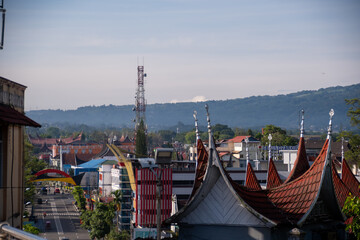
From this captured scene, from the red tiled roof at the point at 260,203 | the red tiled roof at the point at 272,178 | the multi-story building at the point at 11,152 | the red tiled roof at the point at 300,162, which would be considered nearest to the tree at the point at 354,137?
the red tiled roof at the point at 272,178

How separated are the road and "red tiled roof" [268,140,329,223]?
125ft

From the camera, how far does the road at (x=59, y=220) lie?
73562mm

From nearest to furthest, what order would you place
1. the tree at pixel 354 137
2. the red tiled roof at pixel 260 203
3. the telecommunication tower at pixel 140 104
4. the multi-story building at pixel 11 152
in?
the multi-story building at pixel 11 152 → the red tiled roof at pixel 260 203 → the tree at pixel 354 137 → the telecommunication tower at pixel 140 104

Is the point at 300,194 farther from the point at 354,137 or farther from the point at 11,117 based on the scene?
the point at 354,137

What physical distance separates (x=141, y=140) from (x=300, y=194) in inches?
3874

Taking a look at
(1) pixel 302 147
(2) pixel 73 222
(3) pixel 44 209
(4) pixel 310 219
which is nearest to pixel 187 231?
(4) pixel 310 219

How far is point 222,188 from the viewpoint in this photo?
22328mm

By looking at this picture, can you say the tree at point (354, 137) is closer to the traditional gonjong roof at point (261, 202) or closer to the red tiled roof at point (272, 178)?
the red tiled roof at point (272, 178)

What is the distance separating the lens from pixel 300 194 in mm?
23672

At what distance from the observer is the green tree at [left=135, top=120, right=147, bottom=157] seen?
4700 inches

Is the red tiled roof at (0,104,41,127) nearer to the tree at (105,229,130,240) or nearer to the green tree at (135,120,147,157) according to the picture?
the tree at (105,229,130,240)

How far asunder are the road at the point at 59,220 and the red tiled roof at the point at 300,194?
125 ft

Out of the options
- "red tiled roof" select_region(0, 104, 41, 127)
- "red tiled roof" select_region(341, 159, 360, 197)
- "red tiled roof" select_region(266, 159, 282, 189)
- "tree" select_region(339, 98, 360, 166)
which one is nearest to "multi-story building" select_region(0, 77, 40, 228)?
"red tiled roof" select_region(0, 104, 41, 127)

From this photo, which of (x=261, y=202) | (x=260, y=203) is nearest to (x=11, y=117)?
(x=260, y=203)
